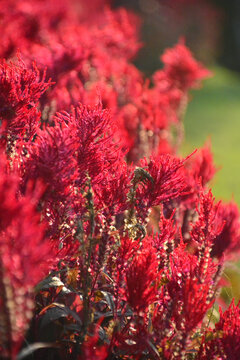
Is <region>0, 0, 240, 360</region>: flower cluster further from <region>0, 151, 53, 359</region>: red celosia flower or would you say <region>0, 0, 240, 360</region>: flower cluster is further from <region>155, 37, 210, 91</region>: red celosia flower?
<region>155, 37, 210, 91</region>: red celosia flower

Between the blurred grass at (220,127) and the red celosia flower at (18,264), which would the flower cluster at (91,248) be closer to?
the red celosia flower at (18,264)

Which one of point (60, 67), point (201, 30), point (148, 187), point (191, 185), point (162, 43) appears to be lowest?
point (148, 187)

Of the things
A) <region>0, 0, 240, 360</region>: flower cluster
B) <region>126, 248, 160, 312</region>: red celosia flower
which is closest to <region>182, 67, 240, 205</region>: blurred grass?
<region>0, 0, 240, 360</region>: flower cluster

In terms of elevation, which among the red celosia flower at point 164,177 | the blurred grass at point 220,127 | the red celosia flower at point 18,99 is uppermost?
the blurred grass at point 220,127

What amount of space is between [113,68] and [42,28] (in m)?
0.48

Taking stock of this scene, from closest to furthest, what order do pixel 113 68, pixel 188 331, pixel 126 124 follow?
pixel 188 331
pixel 126 124
pixel 113 68

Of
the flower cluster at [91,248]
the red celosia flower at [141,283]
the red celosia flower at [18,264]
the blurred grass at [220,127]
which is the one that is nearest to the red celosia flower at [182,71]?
the blurred grass at [220,127]

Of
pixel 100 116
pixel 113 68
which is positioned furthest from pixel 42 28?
pixel 100 116

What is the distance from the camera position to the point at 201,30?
7246mm

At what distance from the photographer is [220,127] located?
465 cm

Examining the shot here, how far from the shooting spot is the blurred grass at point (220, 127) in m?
3.61

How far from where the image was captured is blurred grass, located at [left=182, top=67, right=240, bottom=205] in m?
3.61

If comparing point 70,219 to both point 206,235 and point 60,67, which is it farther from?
point 60,67

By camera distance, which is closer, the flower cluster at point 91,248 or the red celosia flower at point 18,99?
the flower cluster at point 91,248
